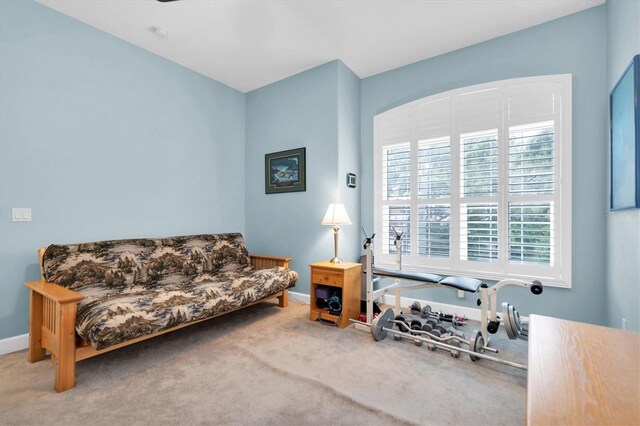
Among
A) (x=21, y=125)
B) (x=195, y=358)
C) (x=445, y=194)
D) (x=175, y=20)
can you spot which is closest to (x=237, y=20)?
(x=175, y=20)

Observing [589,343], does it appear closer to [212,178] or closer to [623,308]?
[623,308]

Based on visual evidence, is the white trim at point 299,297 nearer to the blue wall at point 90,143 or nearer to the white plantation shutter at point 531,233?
the blue wall at point 90,143

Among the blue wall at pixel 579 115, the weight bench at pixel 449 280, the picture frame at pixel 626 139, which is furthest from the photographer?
the blue wall at pixel 579 115

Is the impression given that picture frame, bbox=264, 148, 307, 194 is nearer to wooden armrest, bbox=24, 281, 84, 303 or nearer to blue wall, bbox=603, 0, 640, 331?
wooden armrest, bbox=24, 281, 84, 303

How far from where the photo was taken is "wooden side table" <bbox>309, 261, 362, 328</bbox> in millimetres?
2857

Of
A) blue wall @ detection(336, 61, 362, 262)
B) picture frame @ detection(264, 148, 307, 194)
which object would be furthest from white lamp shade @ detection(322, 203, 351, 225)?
picture frame @ detection(264, 148, 307, 194)

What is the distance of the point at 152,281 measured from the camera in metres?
2.82

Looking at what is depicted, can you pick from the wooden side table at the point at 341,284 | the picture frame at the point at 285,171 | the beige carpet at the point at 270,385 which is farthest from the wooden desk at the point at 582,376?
the picture frame at the point at 285,171

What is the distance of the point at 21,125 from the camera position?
2.38m

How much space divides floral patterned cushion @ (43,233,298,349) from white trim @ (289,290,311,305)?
51 cm

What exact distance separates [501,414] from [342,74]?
3459mm

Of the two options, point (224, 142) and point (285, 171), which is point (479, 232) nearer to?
point (285, 171)

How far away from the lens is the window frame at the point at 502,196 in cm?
265

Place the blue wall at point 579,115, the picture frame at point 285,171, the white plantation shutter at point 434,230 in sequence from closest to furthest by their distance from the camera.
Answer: the blue wall at point 579,115 → the white plantation shutter at point 434,230 → the picture frame at point 285,171
